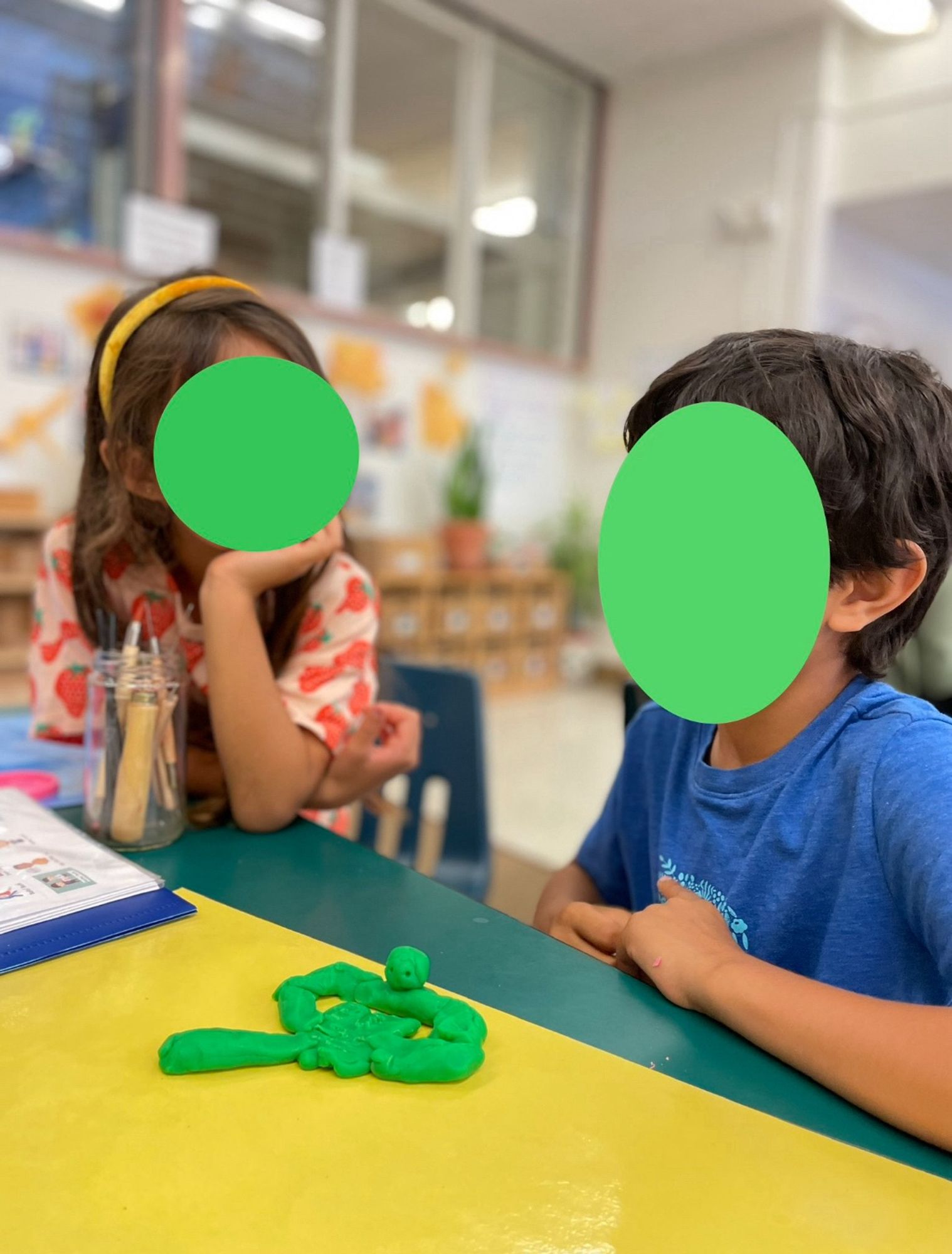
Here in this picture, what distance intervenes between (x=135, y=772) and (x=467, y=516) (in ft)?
11.2

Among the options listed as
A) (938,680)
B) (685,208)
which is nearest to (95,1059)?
(938,680)

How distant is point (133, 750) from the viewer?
2.62ft

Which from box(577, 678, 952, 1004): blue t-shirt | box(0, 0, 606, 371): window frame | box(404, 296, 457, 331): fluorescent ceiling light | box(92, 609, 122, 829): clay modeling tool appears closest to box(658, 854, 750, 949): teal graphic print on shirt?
box(577, 678, 952, 1004): blue t-shirt

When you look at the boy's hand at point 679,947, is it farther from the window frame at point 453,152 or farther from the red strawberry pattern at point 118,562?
the window frame at point 453,152

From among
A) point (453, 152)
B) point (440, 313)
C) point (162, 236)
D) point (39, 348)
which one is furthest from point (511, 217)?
point (39, 348)

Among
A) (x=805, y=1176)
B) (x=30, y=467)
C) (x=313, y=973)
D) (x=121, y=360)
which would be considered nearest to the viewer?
(x=805, y=1176)

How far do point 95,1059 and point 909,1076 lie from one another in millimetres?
391

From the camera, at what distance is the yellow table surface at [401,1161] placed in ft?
1.28

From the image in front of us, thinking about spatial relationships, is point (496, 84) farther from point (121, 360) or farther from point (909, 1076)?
point (909, 1076)

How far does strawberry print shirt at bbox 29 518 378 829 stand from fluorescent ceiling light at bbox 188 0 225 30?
3.04 meters

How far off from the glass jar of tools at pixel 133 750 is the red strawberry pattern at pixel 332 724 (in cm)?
15

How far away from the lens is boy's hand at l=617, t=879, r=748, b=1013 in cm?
58

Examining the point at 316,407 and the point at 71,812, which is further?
the point at 71,812

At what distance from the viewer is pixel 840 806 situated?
2.14ft
